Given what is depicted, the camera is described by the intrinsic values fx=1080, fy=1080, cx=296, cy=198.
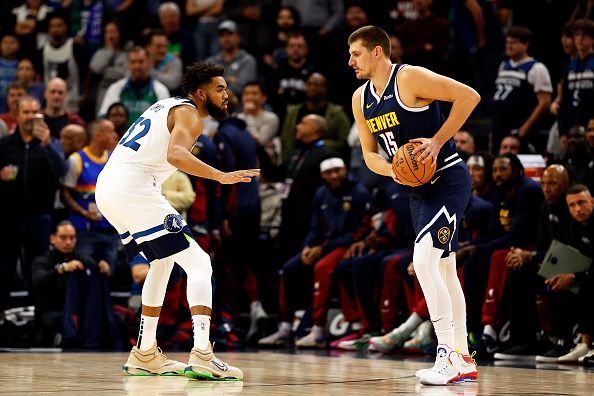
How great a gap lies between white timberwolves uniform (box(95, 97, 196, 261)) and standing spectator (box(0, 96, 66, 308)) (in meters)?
4.64

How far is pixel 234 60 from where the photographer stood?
15.0m

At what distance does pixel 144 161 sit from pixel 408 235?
471 cm

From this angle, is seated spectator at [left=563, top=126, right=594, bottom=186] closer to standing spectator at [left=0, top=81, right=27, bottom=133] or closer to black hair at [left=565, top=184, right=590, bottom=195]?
black hair at [left=565, top=184, right=590, bottom=195]

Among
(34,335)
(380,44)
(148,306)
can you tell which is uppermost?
(380,44)

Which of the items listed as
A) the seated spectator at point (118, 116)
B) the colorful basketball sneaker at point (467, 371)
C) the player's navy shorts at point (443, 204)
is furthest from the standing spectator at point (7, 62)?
the colorful basketball sneaker at point (467, 371)

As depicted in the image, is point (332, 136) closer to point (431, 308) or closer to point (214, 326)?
point (214, 326)

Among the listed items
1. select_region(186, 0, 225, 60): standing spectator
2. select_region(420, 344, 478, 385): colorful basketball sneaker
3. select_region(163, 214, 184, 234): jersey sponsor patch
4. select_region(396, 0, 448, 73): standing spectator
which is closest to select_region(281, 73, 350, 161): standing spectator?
select_region(396, 0, 448, 73): standing spectator

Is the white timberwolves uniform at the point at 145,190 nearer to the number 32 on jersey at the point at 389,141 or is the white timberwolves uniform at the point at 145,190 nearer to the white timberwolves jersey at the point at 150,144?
the white timberwolves jersey at the point at 150,144

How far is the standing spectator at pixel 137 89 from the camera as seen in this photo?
13.7 m

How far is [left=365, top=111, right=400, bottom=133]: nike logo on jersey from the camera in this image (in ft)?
24.1

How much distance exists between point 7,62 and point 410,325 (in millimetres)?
7746

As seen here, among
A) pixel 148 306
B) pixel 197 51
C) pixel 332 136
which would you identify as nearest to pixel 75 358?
pixel 148 306

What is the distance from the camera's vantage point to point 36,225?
12.0 metres

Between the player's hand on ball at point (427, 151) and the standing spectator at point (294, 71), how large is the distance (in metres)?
7.41
